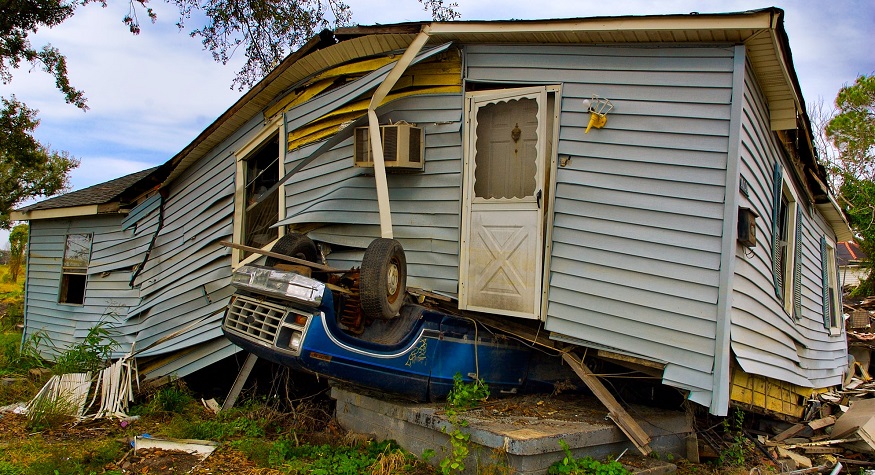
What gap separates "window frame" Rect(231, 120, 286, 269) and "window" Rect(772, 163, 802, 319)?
572 centimetres

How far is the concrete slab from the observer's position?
16.3 feet

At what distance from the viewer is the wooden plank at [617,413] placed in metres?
5.50

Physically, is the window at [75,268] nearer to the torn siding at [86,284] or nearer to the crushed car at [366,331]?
the torn siding at [86,284]

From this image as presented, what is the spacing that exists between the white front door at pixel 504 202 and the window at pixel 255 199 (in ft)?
10.6

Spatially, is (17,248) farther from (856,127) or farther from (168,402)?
(856,127)

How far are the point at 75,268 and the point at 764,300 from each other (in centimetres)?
1186

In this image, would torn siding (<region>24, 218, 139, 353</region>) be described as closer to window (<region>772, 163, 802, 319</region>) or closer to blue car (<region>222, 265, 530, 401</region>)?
blue car (<region>222, 265, 530, 401</region>)

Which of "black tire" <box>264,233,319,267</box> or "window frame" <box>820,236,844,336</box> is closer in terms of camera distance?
"black tire" <box>264,233,319,267</box>

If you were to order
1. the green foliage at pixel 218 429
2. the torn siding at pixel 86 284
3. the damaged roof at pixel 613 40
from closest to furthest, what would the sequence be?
the damaged roof at pixel 613 40 → the green foliage at pixel 218 429 → the torn siding at pixel 86 284


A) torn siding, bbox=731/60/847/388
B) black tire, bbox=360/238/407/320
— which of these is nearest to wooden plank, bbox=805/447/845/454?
torn siding, bbox=731/60/847/388

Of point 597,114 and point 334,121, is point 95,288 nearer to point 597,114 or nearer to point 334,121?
point 334,121

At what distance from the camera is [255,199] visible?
919 cm

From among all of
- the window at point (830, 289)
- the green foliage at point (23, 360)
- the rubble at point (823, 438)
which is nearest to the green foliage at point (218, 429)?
the rubble at point (823, 438)

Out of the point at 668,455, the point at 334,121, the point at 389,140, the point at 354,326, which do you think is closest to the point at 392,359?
the point at 354,326
